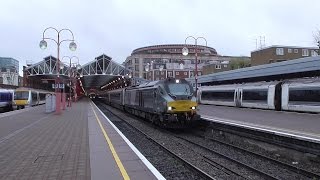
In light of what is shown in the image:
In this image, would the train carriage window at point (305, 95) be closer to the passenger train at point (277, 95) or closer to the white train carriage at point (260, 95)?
the passenger train at point (277, 95)

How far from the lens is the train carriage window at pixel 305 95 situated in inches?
1053

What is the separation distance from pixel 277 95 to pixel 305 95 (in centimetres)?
430

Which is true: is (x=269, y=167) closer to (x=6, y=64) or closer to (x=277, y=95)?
(x=277, y=95)

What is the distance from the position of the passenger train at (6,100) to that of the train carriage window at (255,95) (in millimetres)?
32458

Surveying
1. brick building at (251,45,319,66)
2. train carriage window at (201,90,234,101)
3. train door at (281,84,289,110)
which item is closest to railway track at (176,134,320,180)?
train door at (281,84,289,110)

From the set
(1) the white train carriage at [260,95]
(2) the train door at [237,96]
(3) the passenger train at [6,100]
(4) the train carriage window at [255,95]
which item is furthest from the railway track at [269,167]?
(3) the passenger train at [6,100]

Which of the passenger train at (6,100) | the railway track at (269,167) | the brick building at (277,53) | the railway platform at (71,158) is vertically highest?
the brick building at (277,53)

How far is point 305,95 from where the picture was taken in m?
27.9

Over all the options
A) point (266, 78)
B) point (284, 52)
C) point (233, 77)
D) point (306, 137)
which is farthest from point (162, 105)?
point (284, 52)

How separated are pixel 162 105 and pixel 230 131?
184 inches

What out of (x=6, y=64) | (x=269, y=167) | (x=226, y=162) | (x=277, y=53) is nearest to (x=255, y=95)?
(x=226, y=162)

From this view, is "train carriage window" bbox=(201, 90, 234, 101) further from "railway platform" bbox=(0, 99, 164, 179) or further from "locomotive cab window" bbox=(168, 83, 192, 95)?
"railway platform" bbox=(0, 99, 164, 179)

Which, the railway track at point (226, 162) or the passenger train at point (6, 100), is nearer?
the railway track at point (226, 162)

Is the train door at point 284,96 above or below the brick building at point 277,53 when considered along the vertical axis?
below
